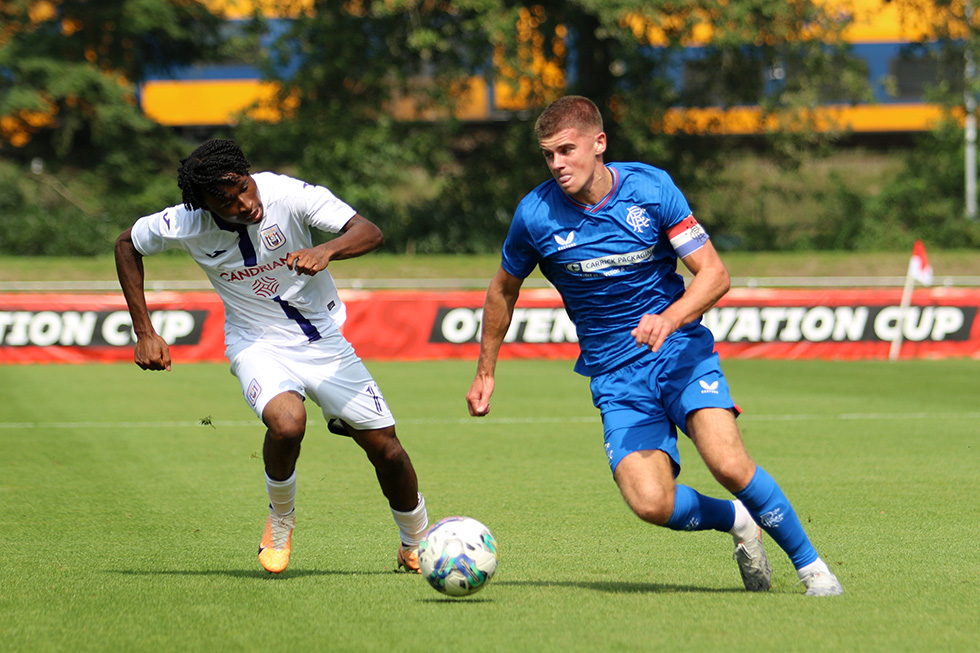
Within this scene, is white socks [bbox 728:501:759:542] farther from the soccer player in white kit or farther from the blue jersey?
the soccer player in white kit

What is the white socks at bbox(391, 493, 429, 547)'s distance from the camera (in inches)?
234

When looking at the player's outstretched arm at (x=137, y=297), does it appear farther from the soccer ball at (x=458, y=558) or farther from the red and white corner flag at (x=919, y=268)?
the red and white corner flag at (x=919, y=268)

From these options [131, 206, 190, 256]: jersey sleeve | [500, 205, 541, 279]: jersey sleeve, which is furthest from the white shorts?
[500, 205, 541, 279]: jersey sleeve

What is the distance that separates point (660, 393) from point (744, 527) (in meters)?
0.70

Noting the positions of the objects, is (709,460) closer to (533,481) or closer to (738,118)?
(533,481)

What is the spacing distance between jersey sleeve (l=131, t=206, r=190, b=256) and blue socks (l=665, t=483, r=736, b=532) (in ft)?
8.75

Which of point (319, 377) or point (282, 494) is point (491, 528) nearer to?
point (282, 494)

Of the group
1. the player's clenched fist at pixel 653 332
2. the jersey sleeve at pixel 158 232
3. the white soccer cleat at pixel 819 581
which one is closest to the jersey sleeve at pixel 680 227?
the player's clenched fist at pixel 653 332

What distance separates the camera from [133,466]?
9.72 meters

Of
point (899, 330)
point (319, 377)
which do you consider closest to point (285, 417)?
point (319, 377)

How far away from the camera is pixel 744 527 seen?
17.1 ft

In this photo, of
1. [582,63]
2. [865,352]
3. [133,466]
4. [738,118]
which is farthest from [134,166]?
[133,466]

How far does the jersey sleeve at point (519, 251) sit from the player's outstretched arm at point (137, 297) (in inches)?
67.7

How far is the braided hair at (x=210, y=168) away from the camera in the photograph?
5320 millimetres
